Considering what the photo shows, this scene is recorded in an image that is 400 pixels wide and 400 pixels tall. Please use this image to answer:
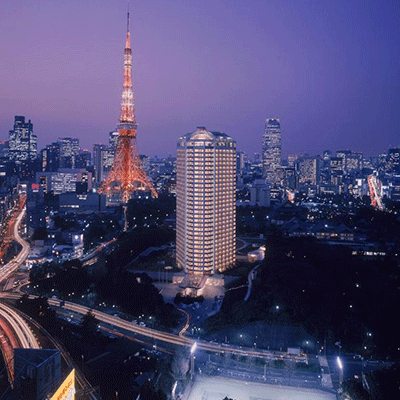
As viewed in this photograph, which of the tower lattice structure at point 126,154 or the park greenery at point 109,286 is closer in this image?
the park greenery at point 109,286

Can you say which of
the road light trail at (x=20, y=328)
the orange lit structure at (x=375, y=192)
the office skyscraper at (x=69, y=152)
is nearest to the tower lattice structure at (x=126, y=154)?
the road light trail at (x=20, y=328)

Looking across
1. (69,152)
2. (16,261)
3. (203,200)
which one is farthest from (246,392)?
(69,152)

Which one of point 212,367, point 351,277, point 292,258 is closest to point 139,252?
point 292,258

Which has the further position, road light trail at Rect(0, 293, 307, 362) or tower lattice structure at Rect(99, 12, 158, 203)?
tower lattice structure at Rect(99, 12, 158, 203)

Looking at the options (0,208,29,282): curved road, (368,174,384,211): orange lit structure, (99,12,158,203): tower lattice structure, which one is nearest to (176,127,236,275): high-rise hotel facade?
(0,208,29,282): curved road

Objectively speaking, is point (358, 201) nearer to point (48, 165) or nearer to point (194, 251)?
point (194, 251)

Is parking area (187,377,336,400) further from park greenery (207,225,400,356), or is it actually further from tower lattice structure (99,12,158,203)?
A: tower lattice structure (99,12,158,203)

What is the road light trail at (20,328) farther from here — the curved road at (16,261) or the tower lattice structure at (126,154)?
the tower lattice structure at (126,154)
